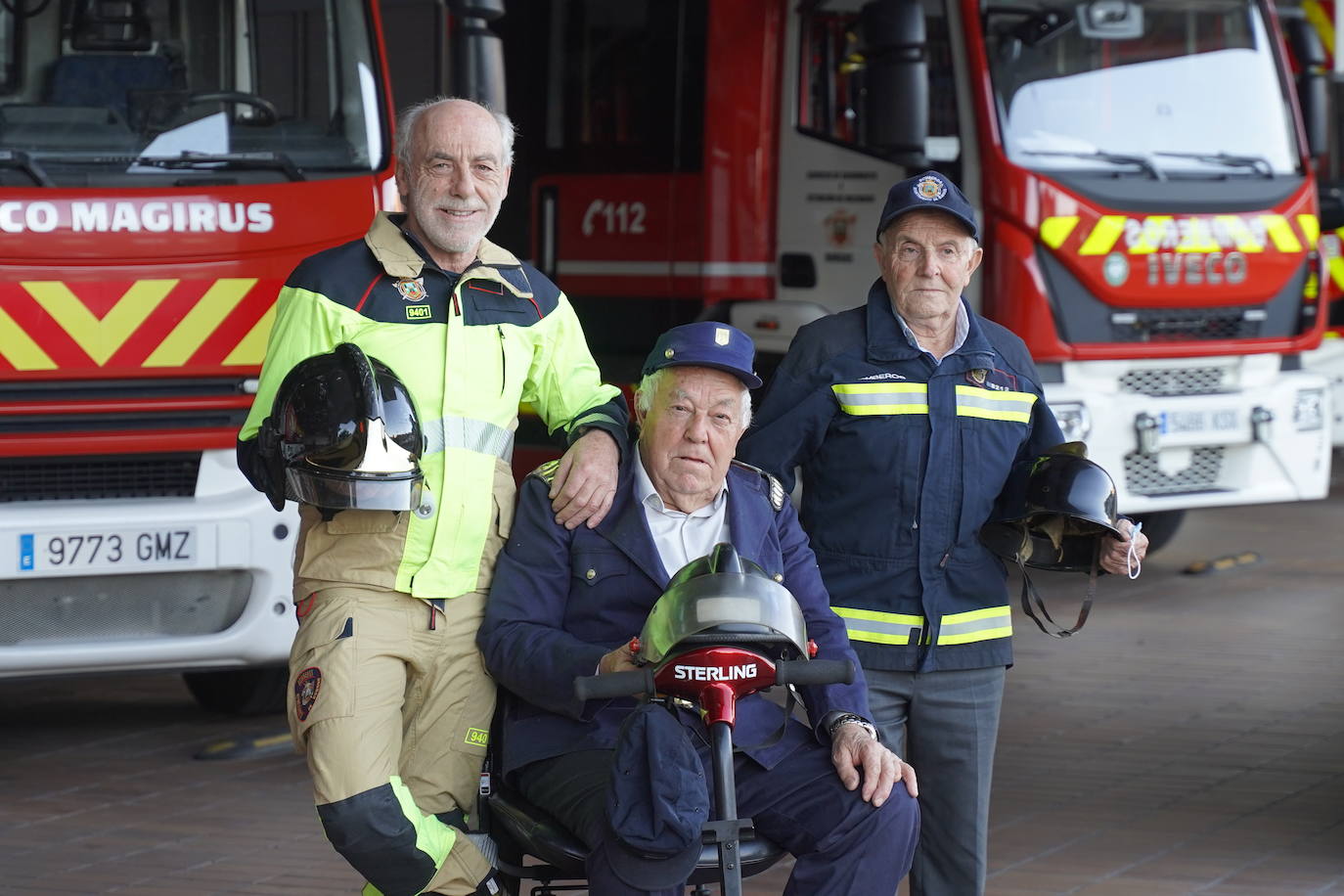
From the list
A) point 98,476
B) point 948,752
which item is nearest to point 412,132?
point 948,752

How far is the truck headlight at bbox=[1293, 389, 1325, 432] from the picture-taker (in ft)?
31.2

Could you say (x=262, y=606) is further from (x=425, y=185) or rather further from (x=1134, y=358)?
(x=1134, y=358)

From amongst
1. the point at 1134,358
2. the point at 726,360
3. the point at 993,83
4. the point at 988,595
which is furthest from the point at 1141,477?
the point at 726,360

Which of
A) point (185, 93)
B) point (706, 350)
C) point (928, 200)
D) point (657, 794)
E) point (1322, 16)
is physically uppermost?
point (1322, 16)

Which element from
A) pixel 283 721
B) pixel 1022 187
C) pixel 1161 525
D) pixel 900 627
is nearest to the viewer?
pixel 900 627

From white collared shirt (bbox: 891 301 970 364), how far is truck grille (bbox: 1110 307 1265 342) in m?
4.83

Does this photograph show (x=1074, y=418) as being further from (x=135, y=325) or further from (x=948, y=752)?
(x=948, y=752)

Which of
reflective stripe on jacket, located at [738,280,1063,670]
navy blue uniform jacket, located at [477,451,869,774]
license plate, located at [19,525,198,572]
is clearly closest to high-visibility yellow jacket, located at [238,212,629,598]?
navy blue uniform jacket, located at [477,451,869,774]

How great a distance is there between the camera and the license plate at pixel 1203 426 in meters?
9.16

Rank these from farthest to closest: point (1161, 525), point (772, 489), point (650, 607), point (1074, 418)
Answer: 1. point (1161, 525)
2. point (1074, 418)
3. point (772, 489)
4. point (650, 607)

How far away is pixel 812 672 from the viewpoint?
340cm

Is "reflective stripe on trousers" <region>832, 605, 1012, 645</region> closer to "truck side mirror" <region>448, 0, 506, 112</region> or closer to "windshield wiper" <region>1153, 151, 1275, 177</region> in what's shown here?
"truck side mirror" <region>448, 0, 506, 112</region>

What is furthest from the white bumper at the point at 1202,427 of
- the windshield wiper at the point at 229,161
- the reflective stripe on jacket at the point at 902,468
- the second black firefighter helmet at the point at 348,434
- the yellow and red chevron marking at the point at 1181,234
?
the second black firefighter helmet at the point at 348,434

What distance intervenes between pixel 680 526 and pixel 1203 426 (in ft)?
19.1
